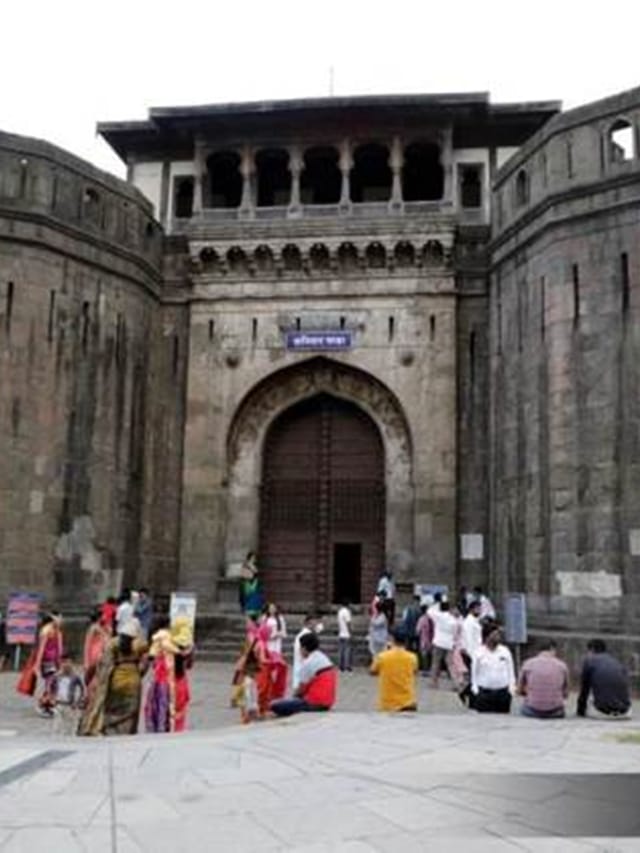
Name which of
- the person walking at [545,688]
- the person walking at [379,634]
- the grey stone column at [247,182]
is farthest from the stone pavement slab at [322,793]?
the grey stone column at [247,182]

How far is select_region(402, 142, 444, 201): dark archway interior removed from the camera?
22844mm

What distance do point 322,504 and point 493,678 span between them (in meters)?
10.6

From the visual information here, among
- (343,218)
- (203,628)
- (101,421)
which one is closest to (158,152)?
(343,218)

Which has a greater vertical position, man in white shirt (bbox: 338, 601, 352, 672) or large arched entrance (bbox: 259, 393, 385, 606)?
large arched entrance (bbox: 259, 393, 385, 606)

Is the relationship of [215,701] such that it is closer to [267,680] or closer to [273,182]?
[267,680]

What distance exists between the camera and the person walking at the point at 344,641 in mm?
16875

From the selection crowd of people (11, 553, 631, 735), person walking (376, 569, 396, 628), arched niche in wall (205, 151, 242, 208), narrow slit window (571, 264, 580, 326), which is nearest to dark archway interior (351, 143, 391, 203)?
arched niche in wall (205, 151, 242, 208)

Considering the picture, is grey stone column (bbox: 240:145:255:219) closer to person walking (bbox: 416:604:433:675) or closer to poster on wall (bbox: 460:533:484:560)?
poster on wall (bbox: 460:533:484:560)

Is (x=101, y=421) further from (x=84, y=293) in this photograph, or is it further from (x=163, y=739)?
(x=163, y=739)

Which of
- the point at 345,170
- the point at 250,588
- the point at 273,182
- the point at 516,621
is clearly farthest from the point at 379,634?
the point at 273,182

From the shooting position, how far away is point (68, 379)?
19.1 meters

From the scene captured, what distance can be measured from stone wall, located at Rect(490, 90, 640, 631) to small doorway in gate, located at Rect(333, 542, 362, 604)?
3.50m

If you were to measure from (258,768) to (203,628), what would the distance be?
A: 527 inches

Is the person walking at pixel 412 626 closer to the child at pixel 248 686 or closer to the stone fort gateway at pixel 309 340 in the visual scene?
the stone fort gateway at pixel 309 340
